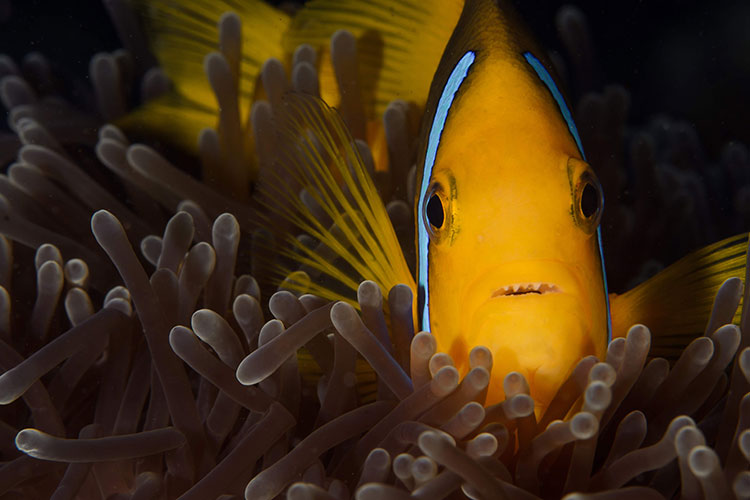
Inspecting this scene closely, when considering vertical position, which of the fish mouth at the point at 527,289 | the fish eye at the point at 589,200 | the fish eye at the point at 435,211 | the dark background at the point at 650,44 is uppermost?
the fish eye at the point at 589,200

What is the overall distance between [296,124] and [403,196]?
0.42 m

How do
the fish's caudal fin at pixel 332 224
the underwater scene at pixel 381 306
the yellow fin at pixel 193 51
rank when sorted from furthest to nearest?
the yellow fin at pixel 193 51
the fish's caudal fin at pixel 332 224
the underwater scene at pixel 381 306

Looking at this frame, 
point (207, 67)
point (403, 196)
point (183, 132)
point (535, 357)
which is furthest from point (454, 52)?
point (183, 132)

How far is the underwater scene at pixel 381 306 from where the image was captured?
3.15 feet

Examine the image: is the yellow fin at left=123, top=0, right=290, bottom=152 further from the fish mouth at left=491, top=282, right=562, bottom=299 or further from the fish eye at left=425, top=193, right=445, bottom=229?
the fish mouth at left=491, top=282, right=562, bottom=299

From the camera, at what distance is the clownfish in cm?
99

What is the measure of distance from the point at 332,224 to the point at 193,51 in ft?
2.76

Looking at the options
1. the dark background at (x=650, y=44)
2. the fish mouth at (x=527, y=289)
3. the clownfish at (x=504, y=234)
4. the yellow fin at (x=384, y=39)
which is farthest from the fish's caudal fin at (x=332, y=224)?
the dark background at (x=650, y=44)

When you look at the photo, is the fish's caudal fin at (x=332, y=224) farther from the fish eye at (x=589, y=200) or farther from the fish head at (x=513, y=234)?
the fish eye at (x=589, y=200)

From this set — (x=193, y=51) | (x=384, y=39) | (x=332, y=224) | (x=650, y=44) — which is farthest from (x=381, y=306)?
(x=650, y=44)

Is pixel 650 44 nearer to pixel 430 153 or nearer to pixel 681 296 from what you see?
pixel 681 296

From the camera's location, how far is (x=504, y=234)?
3.29ft

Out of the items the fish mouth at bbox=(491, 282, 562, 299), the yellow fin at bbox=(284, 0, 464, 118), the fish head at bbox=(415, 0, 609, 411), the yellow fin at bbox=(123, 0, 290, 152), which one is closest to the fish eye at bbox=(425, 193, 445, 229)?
the fish head at bbox=(415, 0, 609, 411)

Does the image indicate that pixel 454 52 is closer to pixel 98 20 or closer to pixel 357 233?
pixel 357 233
